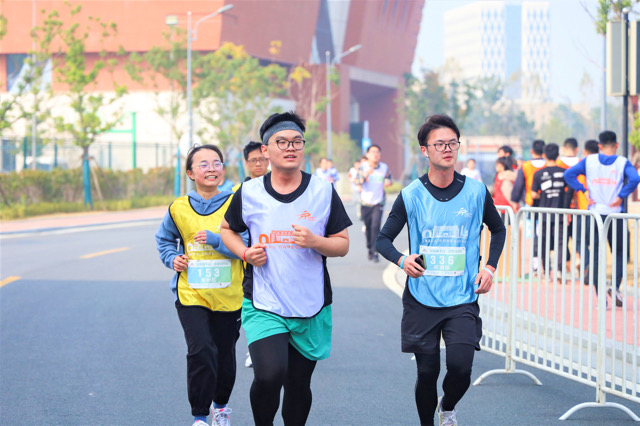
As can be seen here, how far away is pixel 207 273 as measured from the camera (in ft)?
18.7

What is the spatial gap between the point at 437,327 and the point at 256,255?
120cm

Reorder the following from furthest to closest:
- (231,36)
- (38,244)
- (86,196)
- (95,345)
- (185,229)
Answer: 1. (231,36)
2. (86,196)
3. (38,244)
4. (95,345)
5. (185,229)

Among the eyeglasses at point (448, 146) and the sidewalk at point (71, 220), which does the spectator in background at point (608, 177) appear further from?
the sidewalk at point (71, 220)

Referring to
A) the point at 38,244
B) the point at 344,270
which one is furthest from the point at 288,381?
the point at 38,244

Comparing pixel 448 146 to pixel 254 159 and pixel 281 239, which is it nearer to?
pixel 281 239

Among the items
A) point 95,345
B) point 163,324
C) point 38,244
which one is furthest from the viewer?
point 38,244

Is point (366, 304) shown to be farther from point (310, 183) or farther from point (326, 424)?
point (310, 183)

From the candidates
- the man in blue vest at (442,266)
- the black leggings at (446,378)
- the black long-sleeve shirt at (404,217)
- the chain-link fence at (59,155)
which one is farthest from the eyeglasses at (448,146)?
the chain-link fence at (59,155)

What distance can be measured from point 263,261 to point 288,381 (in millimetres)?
649

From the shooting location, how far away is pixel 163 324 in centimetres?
1025

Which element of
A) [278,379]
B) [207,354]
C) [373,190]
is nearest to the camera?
[278,379]

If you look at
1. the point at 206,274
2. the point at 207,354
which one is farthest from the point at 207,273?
the point at 207,354

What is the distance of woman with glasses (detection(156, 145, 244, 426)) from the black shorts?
1096 millimetres

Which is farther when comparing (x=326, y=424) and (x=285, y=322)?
(x=326, y=424)
